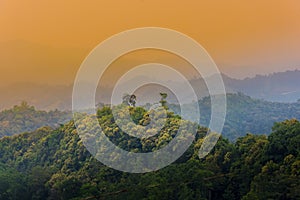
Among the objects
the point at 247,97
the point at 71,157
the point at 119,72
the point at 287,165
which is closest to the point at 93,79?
the point at 119,72

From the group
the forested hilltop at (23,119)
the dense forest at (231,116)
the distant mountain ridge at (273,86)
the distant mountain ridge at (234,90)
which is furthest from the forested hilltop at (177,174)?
the distant mountain ridge at (273,86)

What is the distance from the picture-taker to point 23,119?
13.8 metres

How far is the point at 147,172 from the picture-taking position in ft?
23.0

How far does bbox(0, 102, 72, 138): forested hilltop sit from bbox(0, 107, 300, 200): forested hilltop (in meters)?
3.78

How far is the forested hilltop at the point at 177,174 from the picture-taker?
5.99 metres

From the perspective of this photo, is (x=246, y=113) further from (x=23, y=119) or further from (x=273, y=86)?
(x=23, y=119)

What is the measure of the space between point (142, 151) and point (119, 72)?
197 centimetres

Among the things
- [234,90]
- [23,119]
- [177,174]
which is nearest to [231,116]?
[234,90]

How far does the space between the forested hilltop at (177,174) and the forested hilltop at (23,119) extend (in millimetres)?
3784

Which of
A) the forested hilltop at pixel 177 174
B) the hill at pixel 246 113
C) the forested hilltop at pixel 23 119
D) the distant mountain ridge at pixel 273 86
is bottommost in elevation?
the forested hilltop at pixel 177 174

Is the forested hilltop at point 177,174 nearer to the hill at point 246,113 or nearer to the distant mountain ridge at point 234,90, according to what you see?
the hill at point 246,113

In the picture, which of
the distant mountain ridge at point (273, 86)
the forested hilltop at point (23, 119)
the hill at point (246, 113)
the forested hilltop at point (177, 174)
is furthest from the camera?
the forested hilltop at point (23, 119)

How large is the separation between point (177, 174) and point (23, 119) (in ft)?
27.8

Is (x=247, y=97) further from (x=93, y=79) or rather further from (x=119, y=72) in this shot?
(x=93, y=79)
